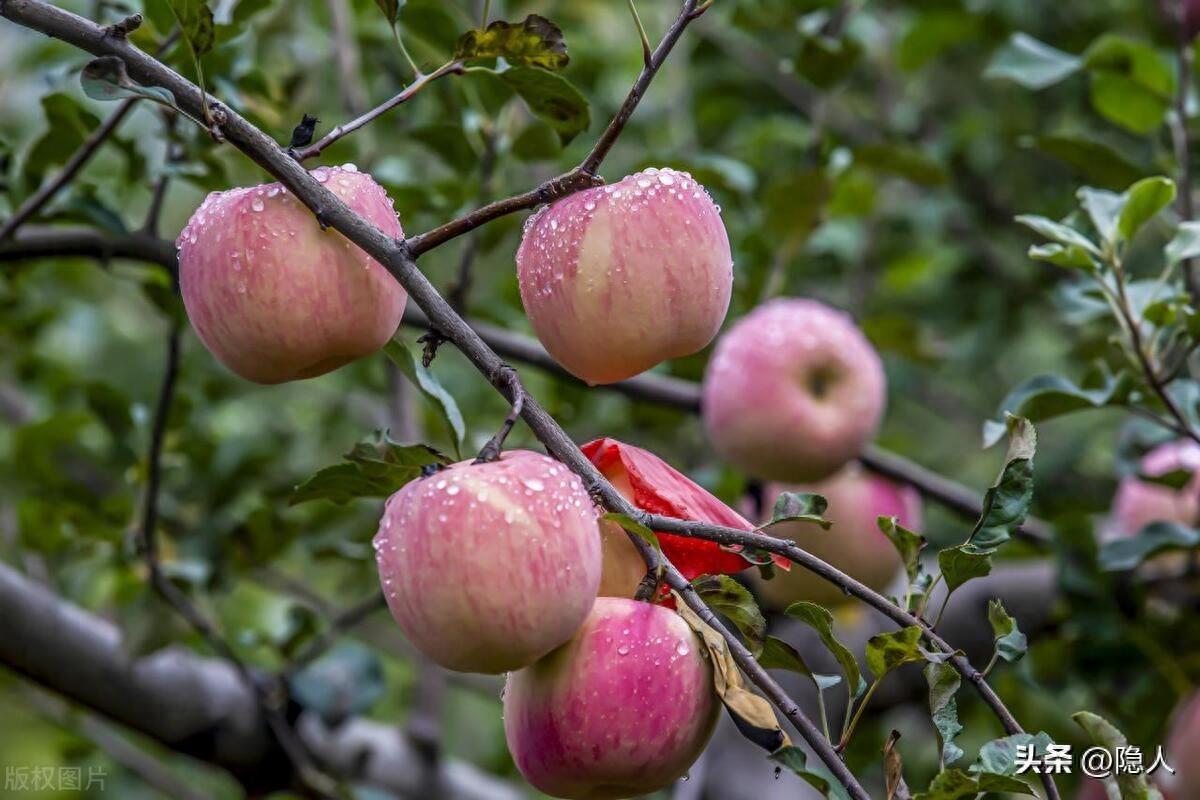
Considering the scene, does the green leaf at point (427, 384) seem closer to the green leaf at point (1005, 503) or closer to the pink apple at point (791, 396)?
the green leaf at point (1005, 503)

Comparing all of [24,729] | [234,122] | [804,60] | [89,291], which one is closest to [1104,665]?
[804,60]

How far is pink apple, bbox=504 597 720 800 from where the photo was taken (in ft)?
1.90

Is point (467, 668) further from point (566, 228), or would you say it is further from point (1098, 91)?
point (1098, 91)

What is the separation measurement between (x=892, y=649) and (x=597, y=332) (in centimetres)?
21

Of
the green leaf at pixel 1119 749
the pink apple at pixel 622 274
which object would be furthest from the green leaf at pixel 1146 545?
the pink apple at pixel 622 274

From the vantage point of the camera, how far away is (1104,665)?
1.35 metres

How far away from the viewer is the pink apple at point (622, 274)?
24.2 inches

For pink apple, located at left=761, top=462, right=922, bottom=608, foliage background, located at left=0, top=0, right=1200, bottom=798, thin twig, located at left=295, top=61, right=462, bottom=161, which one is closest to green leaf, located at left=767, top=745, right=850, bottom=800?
thin twig, located at left=295, top=61, right=462, bottom=161

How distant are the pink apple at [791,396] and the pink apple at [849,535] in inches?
5.8

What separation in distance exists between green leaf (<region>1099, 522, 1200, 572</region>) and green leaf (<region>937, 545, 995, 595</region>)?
21.5 inches

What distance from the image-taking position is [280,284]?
0.60 meters

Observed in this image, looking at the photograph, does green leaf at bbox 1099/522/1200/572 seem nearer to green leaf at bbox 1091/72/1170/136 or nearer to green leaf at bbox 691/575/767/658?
green leaf at bbox 1091/72/1170/136

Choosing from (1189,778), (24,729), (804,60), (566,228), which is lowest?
(24,729)

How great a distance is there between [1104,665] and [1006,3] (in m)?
1.05
